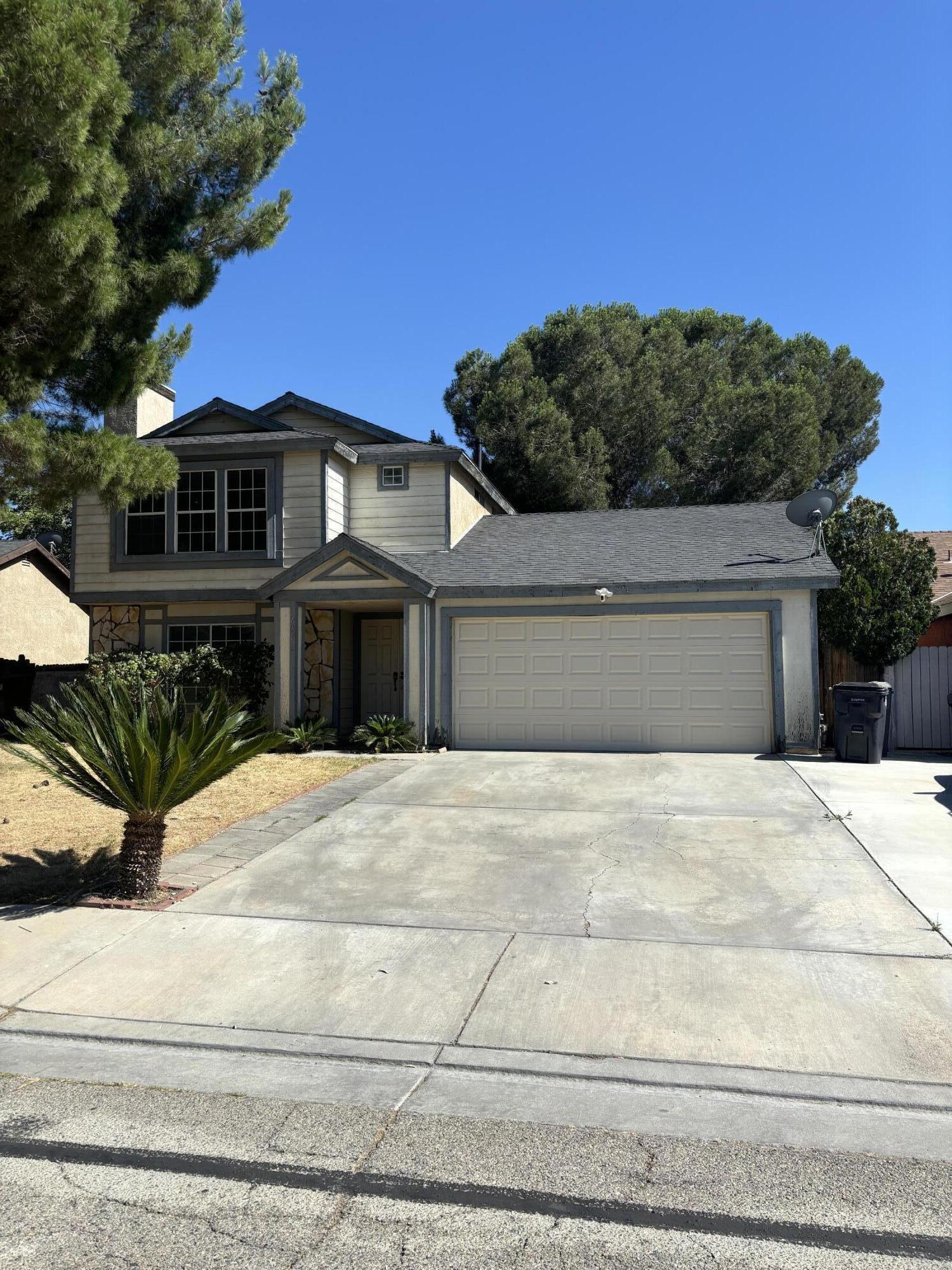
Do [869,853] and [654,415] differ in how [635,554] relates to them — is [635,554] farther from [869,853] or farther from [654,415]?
[654,415]

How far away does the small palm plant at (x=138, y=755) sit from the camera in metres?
7.06

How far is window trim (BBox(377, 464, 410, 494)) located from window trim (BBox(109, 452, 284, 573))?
186 cm

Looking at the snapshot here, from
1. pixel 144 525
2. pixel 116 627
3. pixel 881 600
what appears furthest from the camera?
pixel 116 627

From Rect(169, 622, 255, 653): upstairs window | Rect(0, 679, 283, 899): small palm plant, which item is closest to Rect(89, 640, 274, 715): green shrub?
Rect(169, 622, 255, 653): upstairs window

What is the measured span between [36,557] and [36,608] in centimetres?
141

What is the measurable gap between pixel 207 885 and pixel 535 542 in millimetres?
11307

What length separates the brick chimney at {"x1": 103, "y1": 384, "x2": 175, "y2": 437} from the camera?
1873 centimetres

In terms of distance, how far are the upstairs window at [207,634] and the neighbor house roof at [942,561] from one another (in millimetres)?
12926

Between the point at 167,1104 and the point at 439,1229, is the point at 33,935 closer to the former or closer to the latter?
the point at 167,1104

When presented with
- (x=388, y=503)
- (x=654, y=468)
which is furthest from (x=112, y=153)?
(x=654, y=468)

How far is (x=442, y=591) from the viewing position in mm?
15555

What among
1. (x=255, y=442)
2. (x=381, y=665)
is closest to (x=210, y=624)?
(x=381, y=665)

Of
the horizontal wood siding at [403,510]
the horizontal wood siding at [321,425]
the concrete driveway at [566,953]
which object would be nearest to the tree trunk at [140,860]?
the concrete driveway at [566,953]

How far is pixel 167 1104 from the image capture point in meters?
4.32
